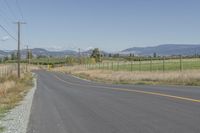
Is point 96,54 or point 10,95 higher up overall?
point 96,54

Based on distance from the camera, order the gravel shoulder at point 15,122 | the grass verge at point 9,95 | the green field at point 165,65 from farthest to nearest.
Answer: the green field at point 165,65 → the grass verge at point 9,95 → the gravel shoulder at point 15,122

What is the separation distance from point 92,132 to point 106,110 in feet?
15.7

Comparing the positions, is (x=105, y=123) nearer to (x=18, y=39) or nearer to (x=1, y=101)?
(x=1, y=101)

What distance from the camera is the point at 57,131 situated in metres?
10.8

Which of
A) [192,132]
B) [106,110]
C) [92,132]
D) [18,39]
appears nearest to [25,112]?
[106,110]

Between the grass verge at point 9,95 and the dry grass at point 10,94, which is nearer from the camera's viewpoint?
the grass verge at point 9,95

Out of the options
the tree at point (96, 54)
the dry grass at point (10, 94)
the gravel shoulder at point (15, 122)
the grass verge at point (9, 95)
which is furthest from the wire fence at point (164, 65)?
the tree at point (96, 54)

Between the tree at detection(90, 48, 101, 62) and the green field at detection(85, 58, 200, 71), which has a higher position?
the tree at detection(90, 48, 101, 62)

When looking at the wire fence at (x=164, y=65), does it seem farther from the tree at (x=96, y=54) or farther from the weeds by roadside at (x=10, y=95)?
the tree at (x=96, y=54)

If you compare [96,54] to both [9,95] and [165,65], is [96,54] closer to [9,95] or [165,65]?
[165,65]

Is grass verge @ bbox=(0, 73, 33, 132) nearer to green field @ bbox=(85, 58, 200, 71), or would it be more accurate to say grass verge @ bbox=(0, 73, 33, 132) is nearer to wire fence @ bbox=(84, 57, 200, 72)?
wire fence @ bbox=(84, 57, 200, 72)

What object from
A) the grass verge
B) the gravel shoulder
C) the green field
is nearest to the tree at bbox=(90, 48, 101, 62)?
the green field

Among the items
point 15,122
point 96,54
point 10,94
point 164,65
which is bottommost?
point 10,94

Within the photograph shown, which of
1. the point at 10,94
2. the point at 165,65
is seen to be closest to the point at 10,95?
the point at 10,94
